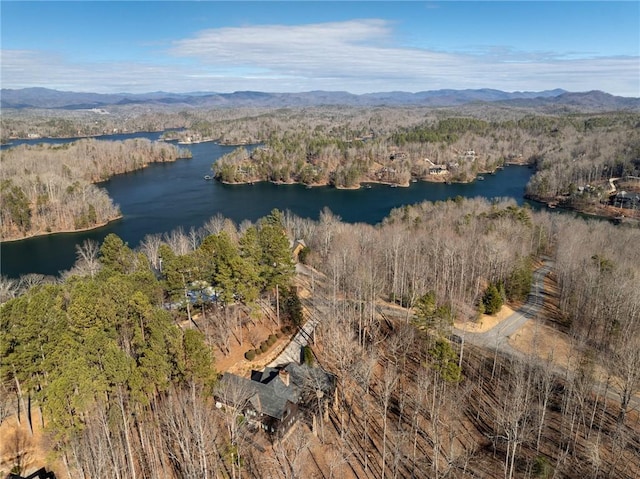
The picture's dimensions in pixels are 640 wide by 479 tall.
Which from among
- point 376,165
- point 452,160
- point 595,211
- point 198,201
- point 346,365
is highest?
point 452,160

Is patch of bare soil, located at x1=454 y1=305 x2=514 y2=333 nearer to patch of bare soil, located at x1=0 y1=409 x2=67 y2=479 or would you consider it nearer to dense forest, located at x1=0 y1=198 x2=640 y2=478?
dense forest, located at x1=0 y1=198 x2=640 y2=478

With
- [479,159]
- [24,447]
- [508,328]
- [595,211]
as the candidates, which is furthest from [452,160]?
[24,447]

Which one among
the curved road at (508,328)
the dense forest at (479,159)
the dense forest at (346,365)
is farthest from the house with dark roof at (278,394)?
the dense forest at (479,159)

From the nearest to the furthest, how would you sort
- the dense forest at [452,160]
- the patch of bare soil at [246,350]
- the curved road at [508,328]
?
the patch of bare soil at [246,350]
the curved road at [508,328]
the dense forest at [452,160]

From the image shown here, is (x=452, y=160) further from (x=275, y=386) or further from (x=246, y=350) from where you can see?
(x=275, y=386)

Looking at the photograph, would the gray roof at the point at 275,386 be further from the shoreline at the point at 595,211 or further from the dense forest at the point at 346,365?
the shoreline at the point at 595,211
